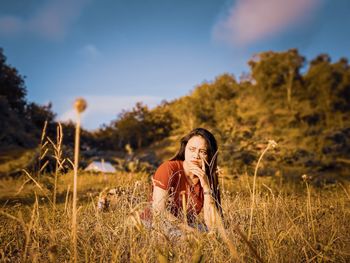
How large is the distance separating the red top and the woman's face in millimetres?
142

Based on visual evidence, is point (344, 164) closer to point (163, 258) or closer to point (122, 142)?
point (163, 258)

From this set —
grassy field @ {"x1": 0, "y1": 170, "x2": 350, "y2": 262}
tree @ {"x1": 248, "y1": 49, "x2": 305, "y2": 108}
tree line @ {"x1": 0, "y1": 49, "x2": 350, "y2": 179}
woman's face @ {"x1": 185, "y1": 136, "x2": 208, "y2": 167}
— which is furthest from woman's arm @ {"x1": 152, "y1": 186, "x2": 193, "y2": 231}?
tree @ {"x1": 248, "y1": 49, "x2": 305, "y2": 108}

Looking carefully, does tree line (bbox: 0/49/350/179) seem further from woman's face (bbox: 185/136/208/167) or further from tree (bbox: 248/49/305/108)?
woman's face (bbox: 185/136/208/167)

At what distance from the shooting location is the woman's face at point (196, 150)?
2822mm

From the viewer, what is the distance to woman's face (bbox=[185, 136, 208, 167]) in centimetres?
282

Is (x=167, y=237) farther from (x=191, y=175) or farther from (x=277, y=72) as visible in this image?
→ (x=277, y=72)

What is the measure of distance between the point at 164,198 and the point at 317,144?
12.1m

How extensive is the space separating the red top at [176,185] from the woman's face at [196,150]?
142mm

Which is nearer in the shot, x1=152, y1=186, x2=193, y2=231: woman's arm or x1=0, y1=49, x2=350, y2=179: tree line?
x1=152, y1=186, x2=193, y2=231: woman's arm

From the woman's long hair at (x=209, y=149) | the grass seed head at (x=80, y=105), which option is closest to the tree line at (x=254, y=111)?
the woman's long hair at (x=209, y=149)

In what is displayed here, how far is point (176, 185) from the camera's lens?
9.46ft

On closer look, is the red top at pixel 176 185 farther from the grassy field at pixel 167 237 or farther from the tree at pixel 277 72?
the tree at pixel 277 72

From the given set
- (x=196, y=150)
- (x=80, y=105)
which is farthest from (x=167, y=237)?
(x=196, y=150)

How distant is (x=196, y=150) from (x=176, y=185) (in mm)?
357
